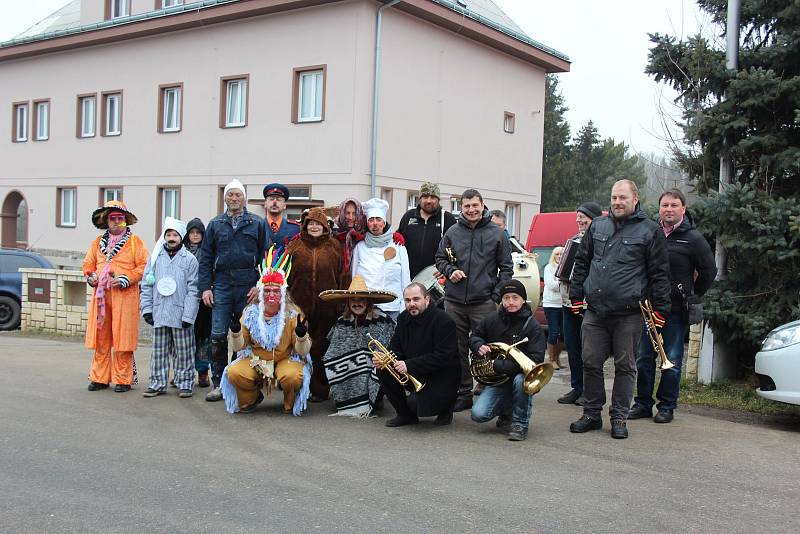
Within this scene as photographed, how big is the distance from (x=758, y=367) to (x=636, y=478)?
244 centimetres

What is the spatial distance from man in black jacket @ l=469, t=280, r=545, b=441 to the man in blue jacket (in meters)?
2.56

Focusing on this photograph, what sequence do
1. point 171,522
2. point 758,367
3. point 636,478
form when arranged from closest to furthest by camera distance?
point 171,522 < point 636,478 < point 758,367

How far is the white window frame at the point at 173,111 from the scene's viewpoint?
81.9 ft

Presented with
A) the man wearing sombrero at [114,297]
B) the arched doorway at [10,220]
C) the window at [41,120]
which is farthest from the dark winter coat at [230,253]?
the arched doorway at [10,220]

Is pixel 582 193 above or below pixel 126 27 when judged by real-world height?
below

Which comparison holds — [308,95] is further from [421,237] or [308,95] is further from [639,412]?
[639,412]

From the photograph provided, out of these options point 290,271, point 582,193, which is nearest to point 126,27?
point 290,271

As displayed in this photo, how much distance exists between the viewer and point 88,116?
1092 inches

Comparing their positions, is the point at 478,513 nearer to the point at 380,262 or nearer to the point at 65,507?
the point at 65,507

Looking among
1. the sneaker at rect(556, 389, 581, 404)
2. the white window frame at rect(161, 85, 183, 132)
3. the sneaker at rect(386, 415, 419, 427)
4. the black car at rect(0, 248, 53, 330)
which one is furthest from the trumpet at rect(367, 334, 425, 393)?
the white window frame at rect(161, 85, 183, 132)

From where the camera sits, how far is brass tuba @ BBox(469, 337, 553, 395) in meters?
6.71

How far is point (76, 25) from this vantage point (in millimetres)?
28062

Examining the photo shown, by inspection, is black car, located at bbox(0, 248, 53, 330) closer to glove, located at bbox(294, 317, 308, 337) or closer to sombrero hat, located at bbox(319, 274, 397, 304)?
glove, located at bbox(294, 317, 308, 337)

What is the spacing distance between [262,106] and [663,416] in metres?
17.4
